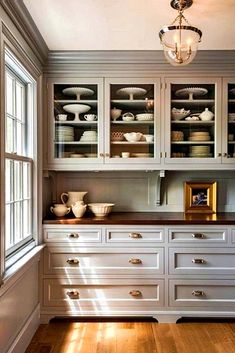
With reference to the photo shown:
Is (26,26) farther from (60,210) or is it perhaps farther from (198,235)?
(198,235)

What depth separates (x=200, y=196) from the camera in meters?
3.25

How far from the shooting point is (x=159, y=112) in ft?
9.76

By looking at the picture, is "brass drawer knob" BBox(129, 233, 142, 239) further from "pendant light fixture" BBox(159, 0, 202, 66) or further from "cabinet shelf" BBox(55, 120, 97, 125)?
"pendant light fixture" BBox(159, 0, 202, 66)

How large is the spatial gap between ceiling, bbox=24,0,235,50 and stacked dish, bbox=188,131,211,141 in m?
0.75

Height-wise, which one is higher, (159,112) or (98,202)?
(159,112)

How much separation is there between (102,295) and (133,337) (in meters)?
0.44

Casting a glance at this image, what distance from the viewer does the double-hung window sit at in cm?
230

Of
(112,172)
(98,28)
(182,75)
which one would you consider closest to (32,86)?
(98,28)

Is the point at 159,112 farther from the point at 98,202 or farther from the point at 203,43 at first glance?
the point at 98,202

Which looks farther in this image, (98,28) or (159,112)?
(159,112)

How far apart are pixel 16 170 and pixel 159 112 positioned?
4.54 ft

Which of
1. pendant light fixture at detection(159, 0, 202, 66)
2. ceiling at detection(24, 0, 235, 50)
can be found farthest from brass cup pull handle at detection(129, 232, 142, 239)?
ceiling at detection(24, 0, 235, 50)

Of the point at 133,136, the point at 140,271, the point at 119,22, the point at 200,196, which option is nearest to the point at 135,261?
the point at 140,271

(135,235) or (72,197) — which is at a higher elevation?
(72,197)
